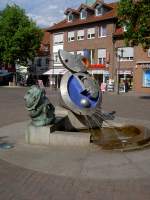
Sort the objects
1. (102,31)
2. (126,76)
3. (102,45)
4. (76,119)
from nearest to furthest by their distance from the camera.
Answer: (76,119) → (126,76) → (102,45) → (102,31)

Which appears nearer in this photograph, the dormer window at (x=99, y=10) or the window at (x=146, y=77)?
the window at (x=146, y=77)

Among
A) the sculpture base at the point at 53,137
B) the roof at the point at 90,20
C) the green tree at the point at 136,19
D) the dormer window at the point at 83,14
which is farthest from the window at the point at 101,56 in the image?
the sculpture base at the point at 53,137

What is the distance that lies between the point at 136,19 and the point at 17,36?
2905 centimetres

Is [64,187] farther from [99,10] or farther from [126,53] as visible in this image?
[99,10]

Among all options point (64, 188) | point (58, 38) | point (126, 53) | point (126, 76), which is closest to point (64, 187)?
point (64, 188)

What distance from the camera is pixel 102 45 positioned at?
164 feet

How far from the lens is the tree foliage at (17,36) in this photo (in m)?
54.9

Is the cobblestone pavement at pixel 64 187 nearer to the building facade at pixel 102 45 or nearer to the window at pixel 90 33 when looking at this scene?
the building facade at pixel 102 45

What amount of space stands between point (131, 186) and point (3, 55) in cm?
5172

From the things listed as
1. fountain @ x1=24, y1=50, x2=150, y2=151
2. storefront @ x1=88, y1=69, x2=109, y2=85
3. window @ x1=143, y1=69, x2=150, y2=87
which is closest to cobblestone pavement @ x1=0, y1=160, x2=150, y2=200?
fountain @ x1=24, y1=50, x2=150, y2=151

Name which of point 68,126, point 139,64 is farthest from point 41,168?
point 139,64

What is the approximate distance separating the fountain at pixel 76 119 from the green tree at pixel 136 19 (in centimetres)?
1413

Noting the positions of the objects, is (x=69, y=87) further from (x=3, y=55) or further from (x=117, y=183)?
(x=3, y=55)

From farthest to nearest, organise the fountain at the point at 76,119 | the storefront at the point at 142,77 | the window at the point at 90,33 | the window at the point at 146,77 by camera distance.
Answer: the window at the point at 90,33 → the window at the point at 146,77 → the storefront at the point at 142,77 → the fountain at the point at 76,119
